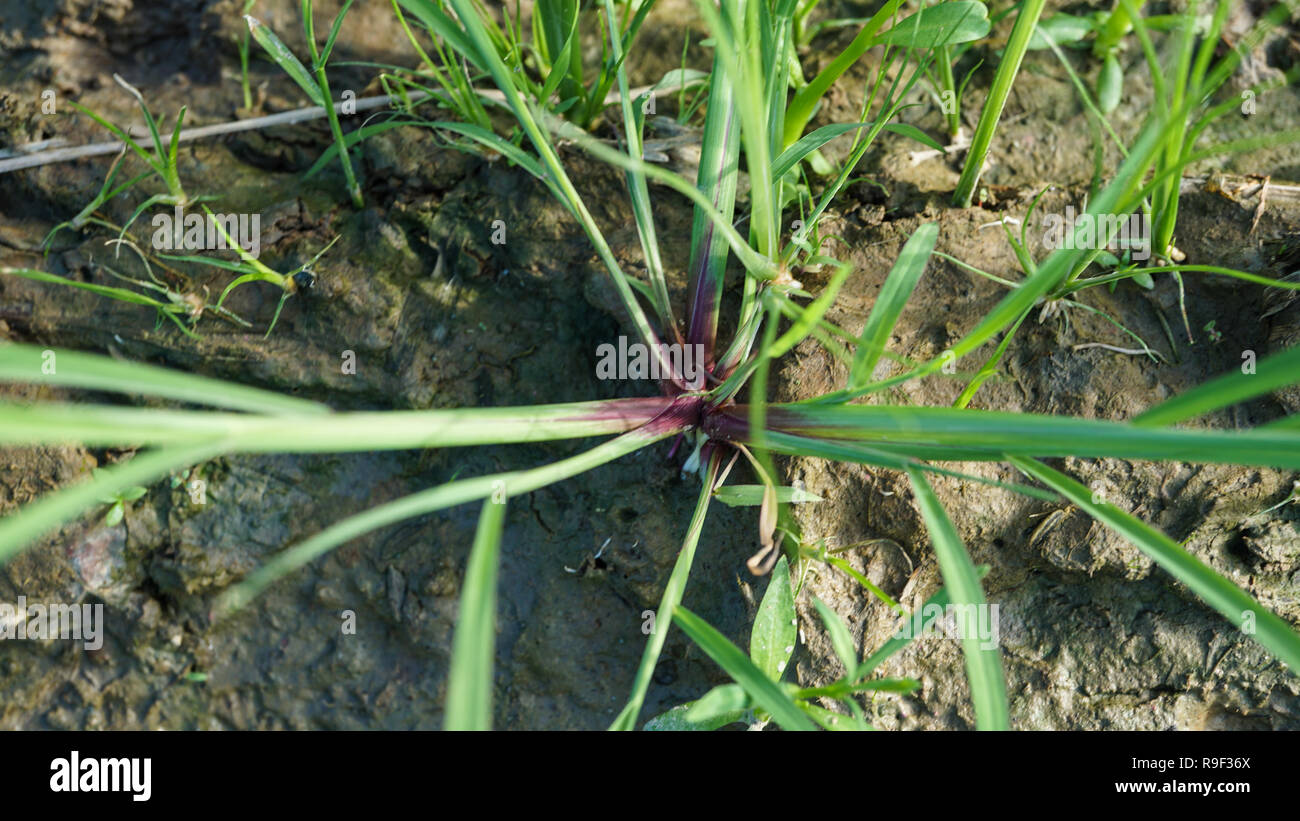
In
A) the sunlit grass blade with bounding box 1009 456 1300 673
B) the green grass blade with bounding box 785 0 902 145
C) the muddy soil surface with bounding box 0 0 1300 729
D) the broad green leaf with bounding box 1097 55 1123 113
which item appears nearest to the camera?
the sunlit grass blade with bounding box 1009 456 1300 673

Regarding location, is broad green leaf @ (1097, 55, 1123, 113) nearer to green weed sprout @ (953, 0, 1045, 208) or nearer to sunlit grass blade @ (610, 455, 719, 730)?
green weed sprout @ (953, 0, 1045, 208)

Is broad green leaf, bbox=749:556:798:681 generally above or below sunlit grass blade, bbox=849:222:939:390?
below

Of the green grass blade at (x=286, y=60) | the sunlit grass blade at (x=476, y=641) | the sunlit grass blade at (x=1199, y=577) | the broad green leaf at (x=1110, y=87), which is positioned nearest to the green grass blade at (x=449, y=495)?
the sunlit grass blade at (x=476, y=641)

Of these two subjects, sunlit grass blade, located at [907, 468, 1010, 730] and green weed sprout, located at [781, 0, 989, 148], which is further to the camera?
green weed sprout, located at [781, 0, 989, 148]

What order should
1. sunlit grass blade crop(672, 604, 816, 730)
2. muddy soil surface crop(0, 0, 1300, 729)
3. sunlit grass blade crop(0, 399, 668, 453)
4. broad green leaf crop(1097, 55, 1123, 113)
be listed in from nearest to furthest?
sunlit grass blade crop(0, 399, 668, 453)
sunlit grass blade crop(672, 604, 816, 730)
muddy soil surface crop(0, 0, 1300, 729)
broad green leaf crop(1097, 55, 1123, 113)

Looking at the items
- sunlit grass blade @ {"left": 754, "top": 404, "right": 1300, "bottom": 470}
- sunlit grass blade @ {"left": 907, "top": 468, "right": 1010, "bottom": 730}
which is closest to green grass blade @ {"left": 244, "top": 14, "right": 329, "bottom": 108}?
sunlit grass blade @ {"left": 754, "top": 404, "right": 1300, "bottom": 470}

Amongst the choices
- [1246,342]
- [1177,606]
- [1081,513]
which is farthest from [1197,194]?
[1177,606]

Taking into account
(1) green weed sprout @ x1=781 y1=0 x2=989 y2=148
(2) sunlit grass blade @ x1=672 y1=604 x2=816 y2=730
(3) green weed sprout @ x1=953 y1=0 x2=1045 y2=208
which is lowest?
(2) sunlit grass blade @ x1=672 y1=604 x2=816 y2=730
